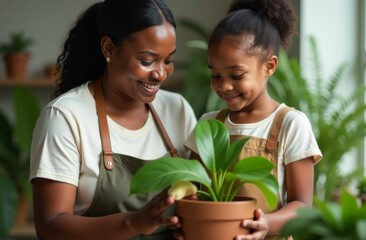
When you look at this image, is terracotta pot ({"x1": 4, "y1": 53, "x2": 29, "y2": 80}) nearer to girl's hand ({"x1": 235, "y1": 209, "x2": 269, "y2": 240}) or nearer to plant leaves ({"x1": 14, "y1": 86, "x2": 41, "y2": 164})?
plant leaves ({"x1": 14, "y1": 86, "x2": 41, "y2": 164})

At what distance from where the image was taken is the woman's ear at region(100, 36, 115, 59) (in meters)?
1.79

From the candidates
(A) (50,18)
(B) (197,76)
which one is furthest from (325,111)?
(A) (50,18)

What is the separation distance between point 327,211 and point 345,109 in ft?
9.71

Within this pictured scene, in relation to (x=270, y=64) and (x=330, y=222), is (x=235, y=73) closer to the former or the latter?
(x=270, y=64)

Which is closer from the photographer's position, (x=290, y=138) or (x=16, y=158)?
(x=290, y=138)

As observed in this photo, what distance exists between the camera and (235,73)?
63.2 inches

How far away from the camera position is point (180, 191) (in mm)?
1273

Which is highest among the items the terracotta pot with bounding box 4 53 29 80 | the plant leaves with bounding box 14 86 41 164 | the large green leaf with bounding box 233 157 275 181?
the large green leaf with bounding box 233 157 275 181

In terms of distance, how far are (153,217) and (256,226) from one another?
0.22 metres

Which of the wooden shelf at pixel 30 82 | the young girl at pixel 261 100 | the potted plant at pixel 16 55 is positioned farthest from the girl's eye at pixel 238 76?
the potted plant at pixel 16 55

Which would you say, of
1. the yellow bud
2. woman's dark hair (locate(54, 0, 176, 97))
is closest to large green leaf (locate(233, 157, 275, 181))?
the yellow bud

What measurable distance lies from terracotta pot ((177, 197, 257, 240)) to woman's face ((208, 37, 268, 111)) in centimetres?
39

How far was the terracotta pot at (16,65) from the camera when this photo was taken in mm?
4723

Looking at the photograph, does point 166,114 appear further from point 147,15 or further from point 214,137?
point 214,137
